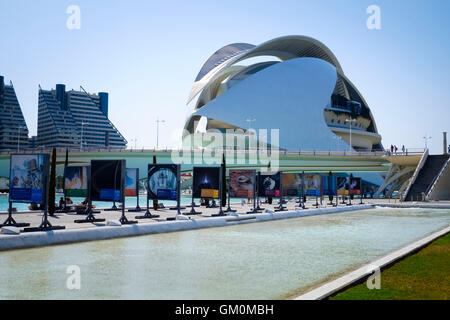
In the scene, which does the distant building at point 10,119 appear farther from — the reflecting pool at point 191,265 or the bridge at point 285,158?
the reflecting pool at point 191,265

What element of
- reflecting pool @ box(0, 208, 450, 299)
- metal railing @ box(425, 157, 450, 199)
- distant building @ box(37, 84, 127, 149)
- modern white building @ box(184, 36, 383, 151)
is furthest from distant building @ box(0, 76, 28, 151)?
reflecting pool @ box(0, 208, 450, 299)

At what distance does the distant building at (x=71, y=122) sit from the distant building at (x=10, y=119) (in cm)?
980

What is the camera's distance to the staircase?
46.7 m

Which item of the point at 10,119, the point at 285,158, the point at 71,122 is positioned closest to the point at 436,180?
the point at 285,158

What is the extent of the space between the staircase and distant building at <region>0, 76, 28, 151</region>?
124808 mm

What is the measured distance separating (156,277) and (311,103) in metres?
81.7

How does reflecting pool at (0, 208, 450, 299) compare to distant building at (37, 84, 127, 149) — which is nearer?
reflecting pool at (0, 208, 450, 299)

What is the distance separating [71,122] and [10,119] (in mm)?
23143

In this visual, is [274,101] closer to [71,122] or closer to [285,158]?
[285,158]

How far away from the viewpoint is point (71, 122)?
168875mm

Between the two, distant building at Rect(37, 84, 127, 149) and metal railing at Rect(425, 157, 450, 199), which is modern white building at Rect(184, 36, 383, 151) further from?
distant building at Rect(37, 84, 127, 149)
